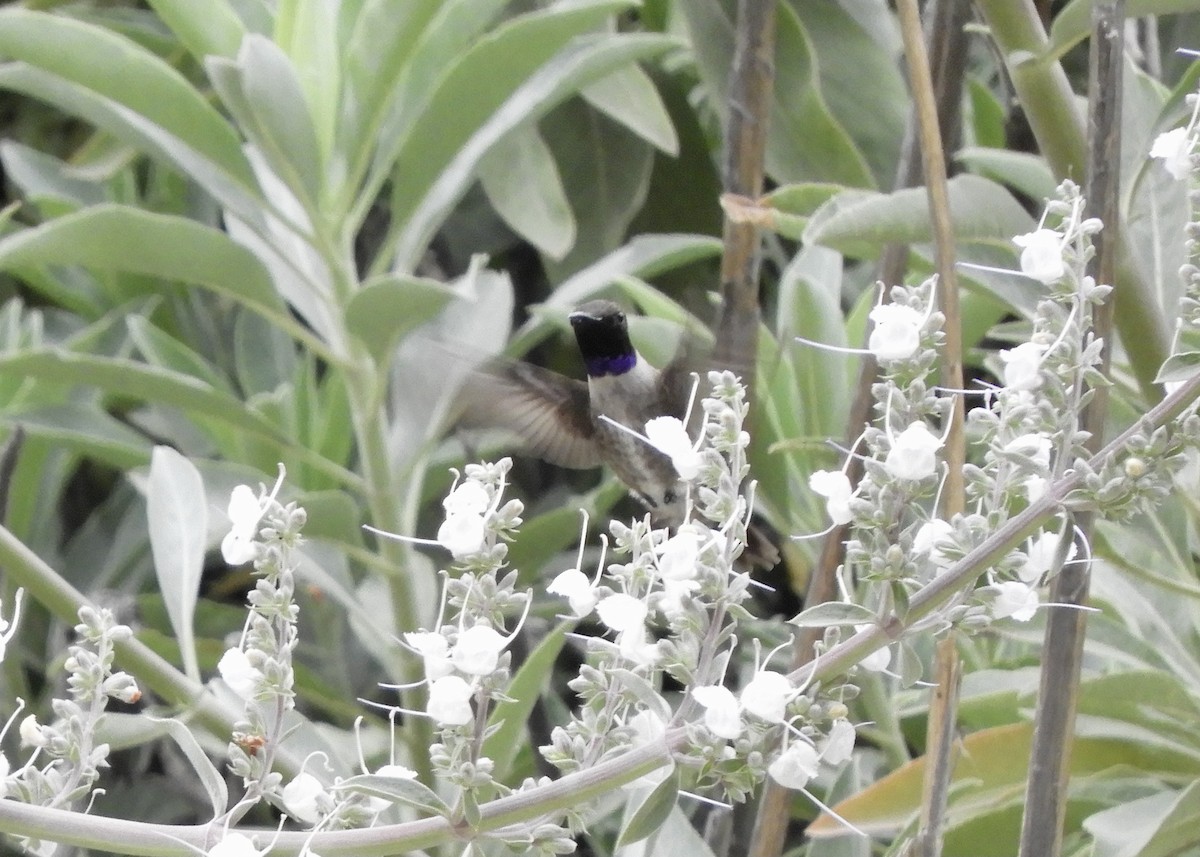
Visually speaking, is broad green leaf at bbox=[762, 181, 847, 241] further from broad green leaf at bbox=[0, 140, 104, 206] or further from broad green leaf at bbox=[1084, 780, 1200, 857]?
broad green leaf at bbox=[0, 140, 104, 206]

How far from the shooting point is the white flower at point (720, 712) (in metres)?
0.41

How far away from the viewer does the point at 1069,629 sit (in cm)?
55

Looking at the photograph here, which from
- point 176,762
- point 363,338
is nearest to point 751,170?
point 363,338

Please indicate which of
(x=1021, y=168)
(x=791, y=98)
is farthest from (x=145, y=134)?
(x=1021, y=168)

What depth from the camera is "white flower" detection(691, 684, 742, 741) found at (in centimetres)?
41

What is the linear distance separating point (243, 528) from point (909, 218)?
399mm

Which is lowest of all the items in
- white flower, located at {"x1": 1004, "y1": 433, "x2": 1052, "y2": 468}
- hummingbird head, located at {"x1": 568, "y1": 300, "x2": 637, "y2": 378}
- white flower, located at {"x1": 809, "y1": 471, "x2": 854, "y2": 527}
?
hummingbird head, located at {"x1": 568, "y1": 300, "x2": 637, "y2": 378}

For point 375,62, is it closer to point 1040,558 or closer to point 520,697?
point 520,697

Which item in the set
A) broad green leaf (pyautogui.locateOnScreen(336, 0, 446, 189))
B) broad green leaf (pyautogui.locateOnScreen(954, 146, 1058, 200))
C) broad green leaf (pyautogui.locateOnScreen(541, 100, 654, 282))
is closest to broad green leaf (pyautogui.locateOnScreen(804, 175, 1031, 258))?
broad green leaf (pyautogui.locateOnScreen(954, 146, 1058, 200))

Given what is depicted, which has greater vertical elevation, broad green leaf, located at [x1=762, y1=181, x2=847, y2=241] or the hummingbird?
broad green leaf, located at [x1=762, y1=181, x2=847, y2=241]

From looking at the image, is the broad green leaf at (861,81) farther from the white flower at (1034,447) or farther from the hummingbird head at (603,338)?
the white flower at (1034,447)

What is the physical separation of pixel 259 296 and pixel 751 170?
482mm

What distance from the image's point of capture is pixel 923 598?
0.42 m

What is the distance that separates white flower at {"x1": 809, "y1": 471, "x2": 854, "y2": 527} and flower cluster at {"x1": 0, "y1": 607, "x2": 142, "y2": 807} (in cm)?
25
